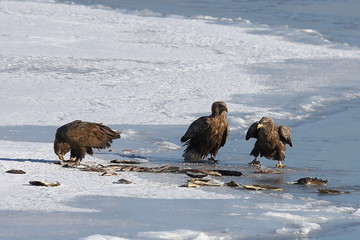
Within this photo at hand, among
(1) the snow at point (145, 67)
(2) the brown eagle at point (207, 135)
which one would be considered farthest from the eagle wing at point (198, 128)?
(1) the snow at point (145, 67)

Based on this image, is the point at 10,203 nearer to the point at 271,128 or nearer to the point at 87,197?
the point at 87,197

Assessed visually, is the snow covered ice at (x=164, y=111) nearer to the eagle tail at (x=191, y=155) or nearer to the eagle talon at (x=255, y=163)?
the eagle tail at (x=191, y=155)

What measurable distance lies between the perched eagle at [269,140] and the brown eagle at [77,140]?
6.27 feet

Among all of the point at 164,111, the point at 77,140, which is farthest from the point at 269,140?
the point at 164,111

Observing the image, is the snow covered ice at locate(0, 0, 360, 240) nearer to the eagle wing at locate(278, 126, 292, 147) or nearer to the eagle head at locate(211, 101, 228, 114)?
the eagle wing at locate(278, 126, 292, 147)

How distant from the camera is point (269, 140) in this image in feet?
34.3

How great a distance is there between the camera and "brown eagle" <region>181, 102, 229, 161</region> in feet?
34.6

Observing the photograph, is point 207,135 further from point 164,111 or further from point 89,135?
point 164,111

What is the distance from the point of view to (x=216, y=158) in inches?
428

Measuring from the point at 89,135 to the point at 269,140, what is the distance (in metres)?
2.23

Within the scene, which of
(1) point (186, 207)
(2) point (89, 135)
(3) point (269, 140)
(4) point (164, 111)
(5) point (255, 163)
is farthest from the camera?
(4) point (164, 111)

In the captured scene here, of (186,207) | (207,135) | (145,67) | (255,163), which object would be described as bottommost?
(186,207)

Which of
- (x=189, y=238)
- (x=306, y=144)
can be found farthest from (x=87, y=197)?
(x=306, y=144)

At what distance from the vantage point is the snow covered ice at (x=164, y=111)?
6477 mm
